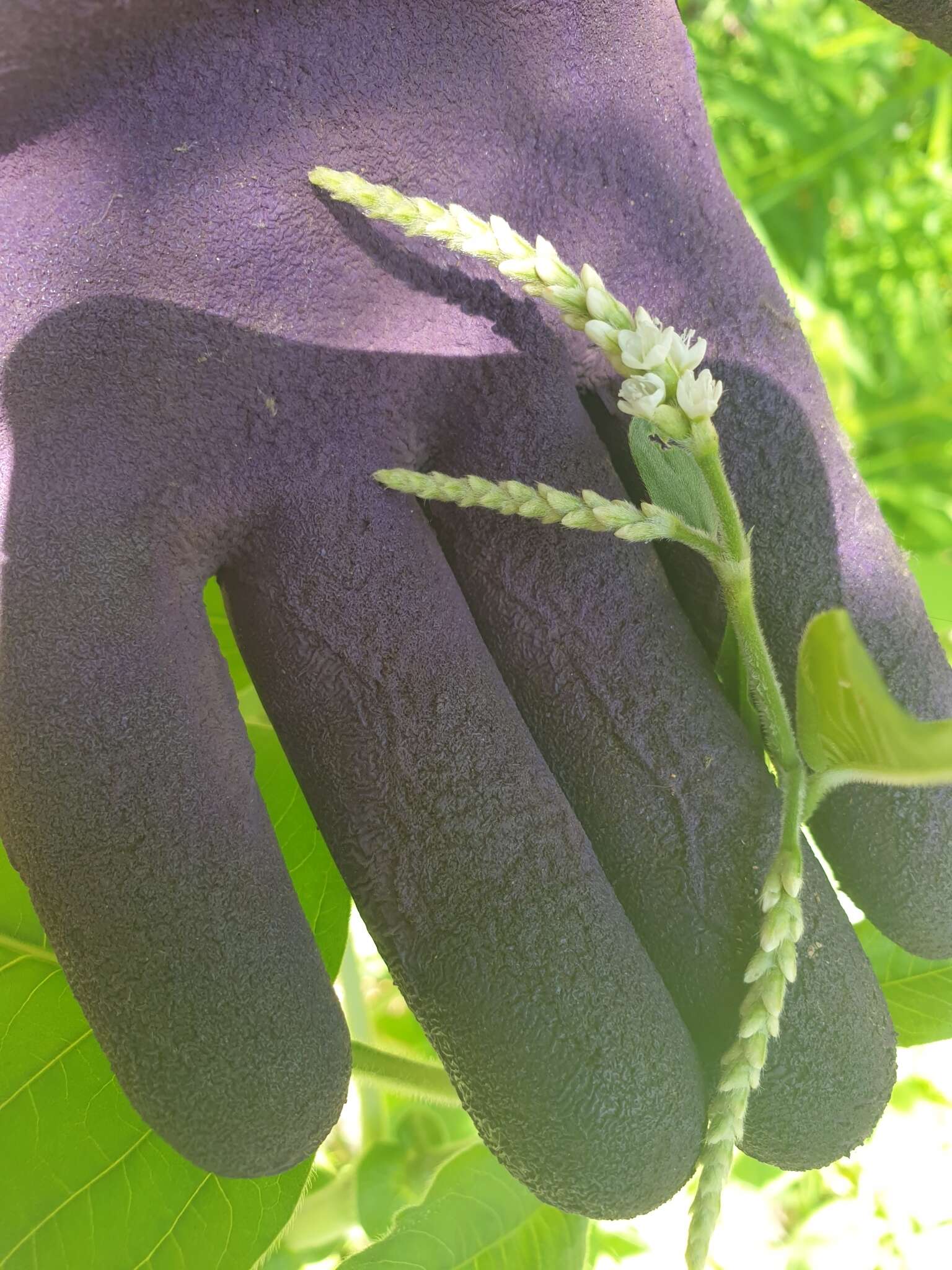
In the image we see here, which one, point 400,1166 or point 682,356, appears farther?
point 400,1166

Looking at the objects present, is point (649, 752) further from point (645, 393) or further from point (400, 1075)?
point (400, 1075)

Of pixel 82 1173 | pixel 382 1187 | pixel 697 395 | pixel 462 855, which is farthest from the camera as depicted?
pixel 382 1187

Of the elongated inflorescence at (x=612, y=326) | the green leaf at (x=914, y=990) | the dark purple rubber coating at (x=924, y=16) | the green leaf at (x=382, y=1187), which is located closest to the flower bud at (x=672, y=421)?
the elongated inflorescence at (x=612, y=326)

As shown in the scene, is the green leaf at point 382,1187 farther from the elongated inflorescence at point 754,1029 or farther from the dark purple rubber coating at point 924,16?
the dark purple rubber coating at point 924,16

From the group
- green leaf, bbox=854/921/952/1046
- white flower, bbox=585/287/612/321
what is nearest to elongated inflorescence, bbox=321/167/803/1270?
white flower, bbox=585/287/612/321

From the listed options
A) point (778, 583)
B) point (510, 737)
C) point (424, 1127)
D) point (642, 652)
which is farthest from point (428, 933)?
point (424, 1127)

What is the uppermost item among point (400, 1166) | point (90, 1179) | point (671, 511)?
point (671, 511)

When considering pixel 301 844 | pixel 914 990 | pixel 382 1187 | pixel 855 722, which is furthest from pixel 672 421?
pixel 382 1187

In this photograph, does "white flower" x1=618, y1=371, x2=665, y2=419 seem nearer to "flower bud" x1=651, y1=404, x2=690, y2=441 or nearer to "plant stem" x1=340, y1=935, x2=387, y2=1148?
"flower bud" x1=651, y1=404, x2=690, y2=441
